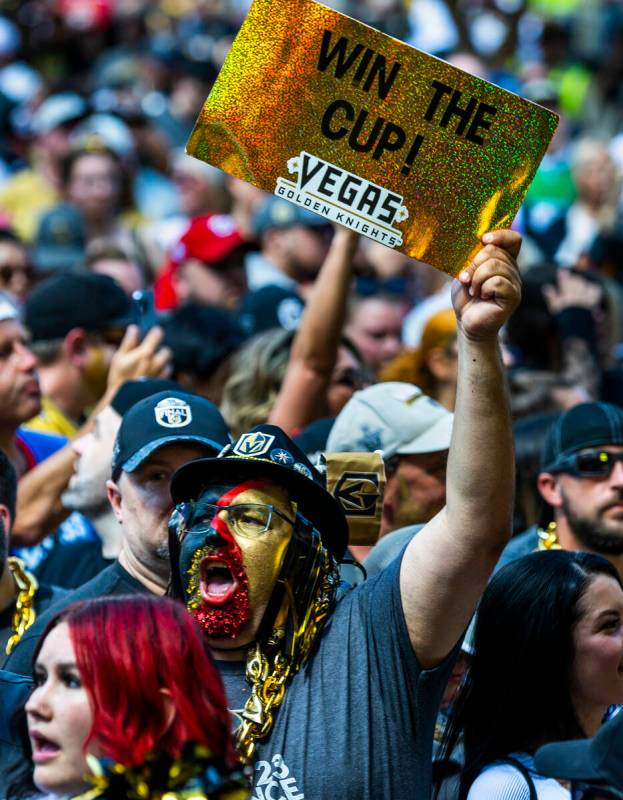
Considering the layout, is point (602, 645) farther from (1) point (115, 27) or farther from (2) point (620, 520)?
(1) point (115, 27)

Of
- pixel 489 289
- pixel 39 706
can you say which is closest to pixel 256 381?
pixel 489 289

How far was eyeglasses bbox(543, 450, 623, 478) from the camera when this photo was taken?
5.11 metres

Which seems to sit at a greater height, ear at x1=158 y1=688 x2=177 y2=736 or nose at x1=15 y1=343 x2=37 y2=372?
nose at x1=15 y1=343 x2=37 y2=372

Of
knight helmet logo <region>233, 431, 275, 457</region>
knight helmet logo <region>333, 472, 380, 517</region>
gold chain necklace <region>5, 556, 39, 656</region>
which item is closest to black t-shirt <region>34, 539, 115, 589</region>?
gold chain necklace <region>5, 556, 39, 656</region>

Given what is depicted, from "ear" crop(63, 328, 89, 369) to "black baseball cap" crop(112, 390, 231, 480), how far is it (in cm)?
200

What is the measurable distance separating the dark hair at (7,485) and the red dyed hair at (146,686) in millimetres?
1633

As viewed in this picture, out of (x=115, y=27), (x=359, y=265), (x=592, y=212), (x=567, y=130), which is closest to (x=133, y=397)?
(x=359, y=265)

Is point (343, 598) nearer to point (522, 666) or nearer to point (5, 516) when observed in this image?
point (522, 666)

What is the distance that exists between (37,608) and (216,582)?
978 mm

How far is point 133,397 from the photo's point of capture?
499cm

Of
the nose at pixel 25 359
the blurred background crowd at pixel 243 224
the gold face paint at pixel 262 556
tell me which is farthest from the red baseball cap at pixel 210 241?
the gold face paint at pixel 262 556

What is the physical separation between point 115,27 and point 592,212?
7445 millimetres

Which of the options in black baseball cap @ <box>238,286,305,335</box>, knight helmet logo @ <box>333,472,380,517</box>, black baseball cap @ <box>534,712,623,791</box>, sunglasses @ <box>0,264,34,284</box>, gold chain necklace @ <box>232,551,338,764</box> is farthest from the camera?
sunglasses @ <box>0,264,34,284</box>

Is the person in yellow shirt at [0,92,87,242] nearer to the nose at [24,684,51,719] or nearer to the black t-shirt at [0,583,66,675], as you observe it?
the black t-shirt at [0,583,66,675]
